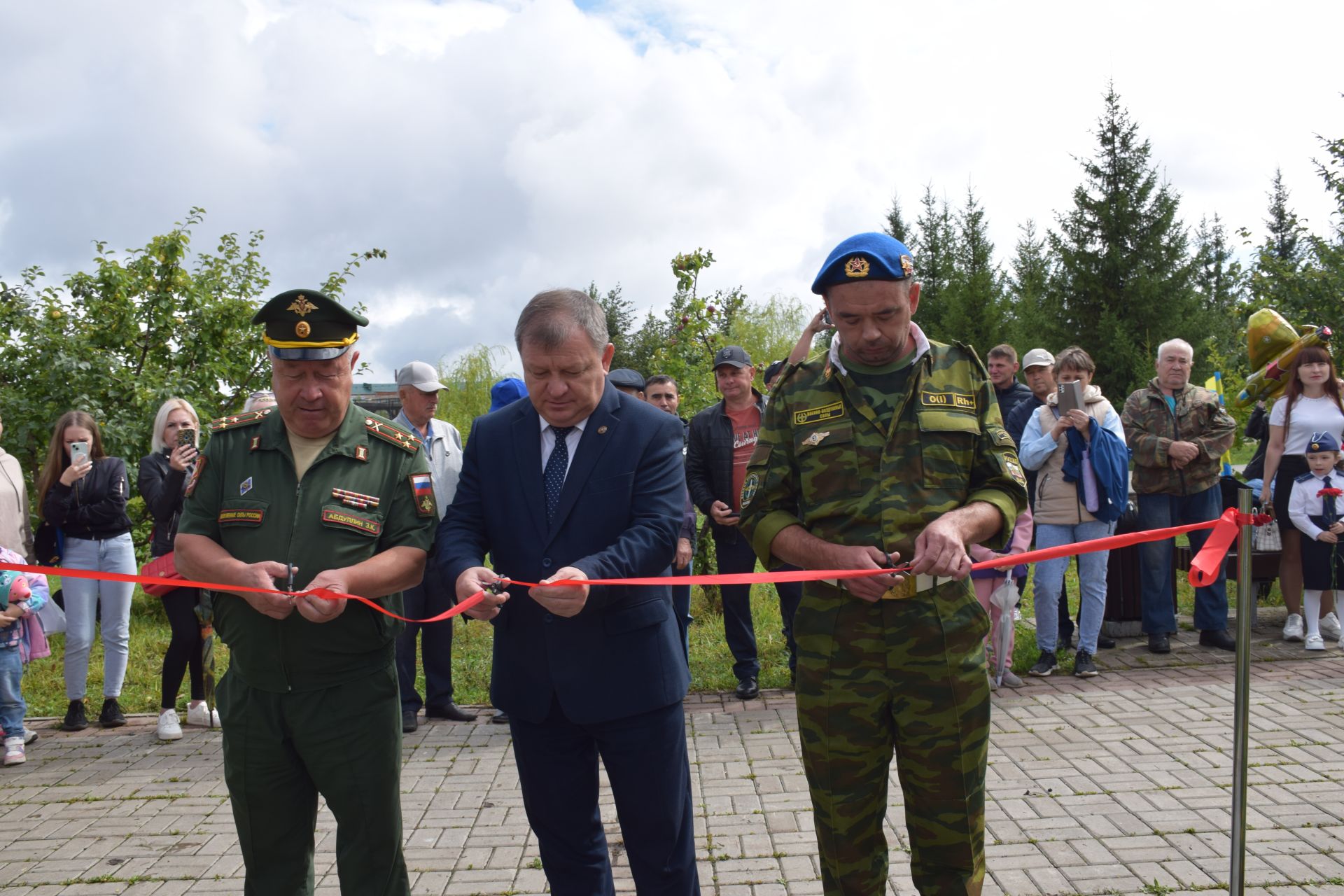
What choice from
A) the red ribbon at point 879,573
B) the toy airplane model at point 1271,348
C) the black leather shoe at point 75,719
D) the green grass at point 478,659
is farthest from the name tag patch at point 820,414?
the toy airplane model at point 1271,348

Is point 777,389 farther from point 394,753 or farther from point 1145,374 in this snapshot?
point 1145,374

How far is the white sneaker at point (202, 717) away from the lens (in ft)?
21.9

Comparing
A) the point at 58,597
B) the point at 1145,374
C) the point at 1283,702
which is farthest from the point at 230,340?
the point at 1145,374

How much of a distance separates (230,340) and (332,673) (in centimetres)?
920

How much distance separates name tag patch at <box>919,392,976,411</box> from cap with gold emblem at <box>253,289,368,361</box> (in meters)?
1.72

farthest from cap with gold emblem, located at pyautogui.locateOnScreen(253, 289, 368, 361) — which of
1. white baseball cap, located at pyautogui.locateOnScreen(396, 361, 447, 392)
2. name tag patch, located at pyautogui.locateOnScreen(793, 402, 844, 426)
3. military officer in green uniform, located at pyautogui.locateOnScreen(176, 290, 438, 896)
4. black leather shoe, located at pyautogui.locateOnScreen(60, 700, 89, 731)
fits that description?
black leather shoe, located at pyautogui.locateOnScreen(60, 700, 89, 731)

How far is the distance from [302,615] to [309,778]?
1.95ft

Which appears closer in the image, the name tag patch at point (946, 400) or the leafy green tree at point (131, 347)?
the name tag patch at point (946, 400)

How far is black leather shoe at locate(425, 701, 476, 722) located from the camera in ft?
21.6

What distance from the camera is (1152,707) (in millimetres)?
6160

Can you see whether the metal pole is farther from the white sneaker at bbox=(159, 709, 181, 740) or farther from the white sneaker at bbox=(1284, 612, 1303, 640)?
the white sneaker at bbox=(159, 709, 181, 740)

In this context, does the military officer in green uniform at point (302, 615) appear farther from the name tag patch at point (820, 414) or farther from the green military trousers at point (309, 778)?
the name tag patch at point (820, 414)

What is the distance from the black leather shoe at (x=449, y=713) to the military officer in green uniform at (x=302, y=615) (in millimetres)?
3527

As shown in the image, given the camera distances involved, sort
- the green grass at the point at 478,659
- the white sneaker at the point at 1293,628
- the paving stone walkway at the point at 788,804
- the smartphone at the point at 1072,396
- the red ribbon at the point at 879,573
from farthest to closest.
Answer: the white sneaker at the point at 1293,628
the green grass at the point at 478,659
the smartphone at the point at 1072,396
the paving stone walkway at the point at 788,804
the red ribbon at the point at 879,573
